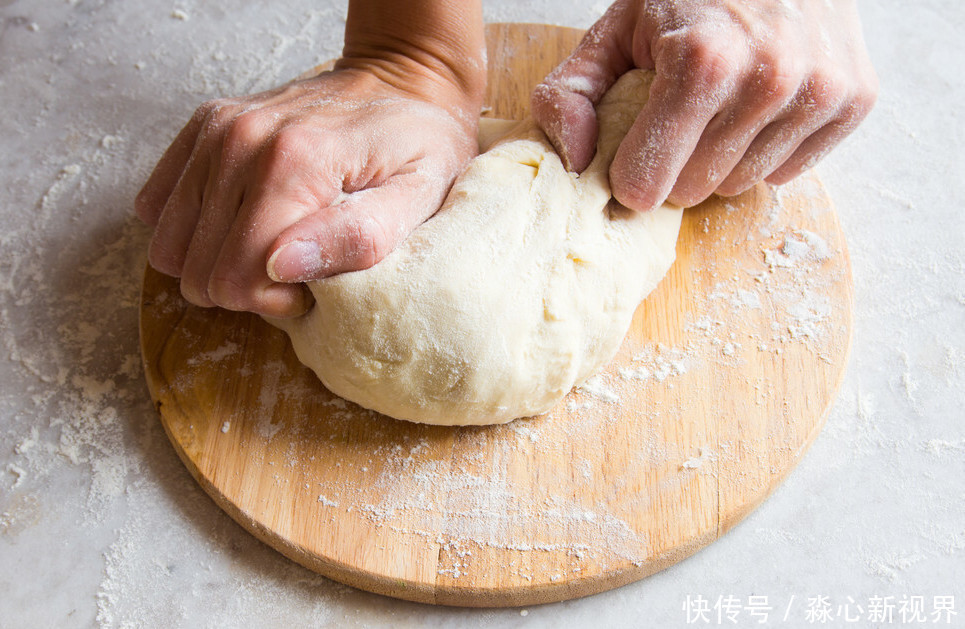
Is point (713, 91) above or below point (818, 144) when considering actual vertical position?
above

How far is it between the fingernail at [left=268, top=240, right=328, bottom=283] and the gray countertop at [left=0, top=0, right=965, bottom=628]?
510mm

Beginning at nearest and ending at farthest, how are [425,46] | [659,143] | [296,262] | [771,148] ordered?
[296,262] < [659,143] < [771,148] < [425,46]

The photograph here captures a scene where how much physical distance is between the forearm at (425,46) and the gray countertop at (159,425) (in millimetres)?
570

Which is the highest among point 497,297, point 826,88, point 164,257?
point 826,88

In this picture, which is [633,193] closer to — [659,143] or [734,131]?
[659,143]

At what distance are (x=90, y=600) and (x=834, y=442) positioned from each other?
4.54 feet

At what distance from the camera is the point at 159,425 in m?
1.48

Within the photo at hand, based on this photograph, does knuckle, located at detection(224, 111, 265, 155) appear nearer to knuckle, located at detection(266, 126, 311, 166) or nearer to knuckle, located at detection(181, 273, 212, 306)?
knuckle, located at detection(266, 126, 311, 166)

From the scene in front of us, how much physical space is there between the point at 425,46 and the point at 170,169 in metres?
0.54

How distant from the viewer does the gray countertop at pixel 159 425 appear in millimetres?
1332

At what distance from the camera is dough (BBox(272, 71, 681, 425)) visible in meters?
1.21

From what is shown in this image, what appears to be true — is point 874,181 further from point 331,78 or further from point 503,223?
point 331,78

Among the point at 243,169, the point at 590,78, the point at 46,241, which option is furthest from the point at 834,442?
the point at 46,241

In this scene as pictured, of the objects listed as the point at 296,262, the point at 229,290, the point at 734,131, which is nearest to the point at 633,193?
the point at 734,131
